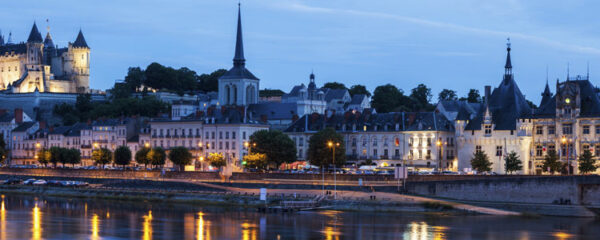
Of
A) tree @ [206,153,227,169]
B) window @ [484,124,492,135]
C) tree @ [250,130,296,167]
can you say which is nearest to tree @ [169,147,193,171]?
tree @ [206,153,227,169]

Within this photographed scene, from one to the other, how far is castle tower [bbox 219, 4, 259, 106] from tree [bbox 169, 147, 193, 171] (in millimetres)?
37495

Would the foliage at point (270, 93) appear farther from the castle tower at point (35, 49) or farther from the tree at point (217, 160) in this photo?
the tree at point (217, 160)

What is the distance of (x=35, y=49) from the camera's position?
189875mm

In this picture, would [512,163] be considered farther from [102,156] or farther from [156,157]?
[102,156]

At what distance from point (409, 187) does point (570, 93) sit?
51.4ft

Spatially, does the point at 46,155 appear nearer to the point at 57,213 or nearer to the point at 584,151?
the point at 57,213

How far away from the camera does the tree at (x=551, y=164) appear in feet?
247

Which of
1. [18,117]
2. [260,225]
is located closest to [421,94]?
[18,117]

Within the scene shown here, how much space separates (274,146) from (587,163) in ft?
96.7

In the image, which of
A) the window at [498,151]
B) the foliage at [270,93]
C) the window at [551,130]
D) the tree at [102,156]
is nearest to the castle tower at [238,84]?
the tree at [102,156]

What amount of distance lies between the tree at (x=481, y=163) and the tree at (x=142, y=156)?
3536 centimetres

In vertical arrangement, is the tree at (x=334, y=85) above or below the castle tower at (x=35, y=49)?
below

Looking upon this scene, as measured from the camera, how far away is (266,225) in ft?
189

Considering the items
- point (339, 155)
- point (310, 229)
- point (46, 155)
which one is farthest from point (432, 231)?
point (46, 155)
